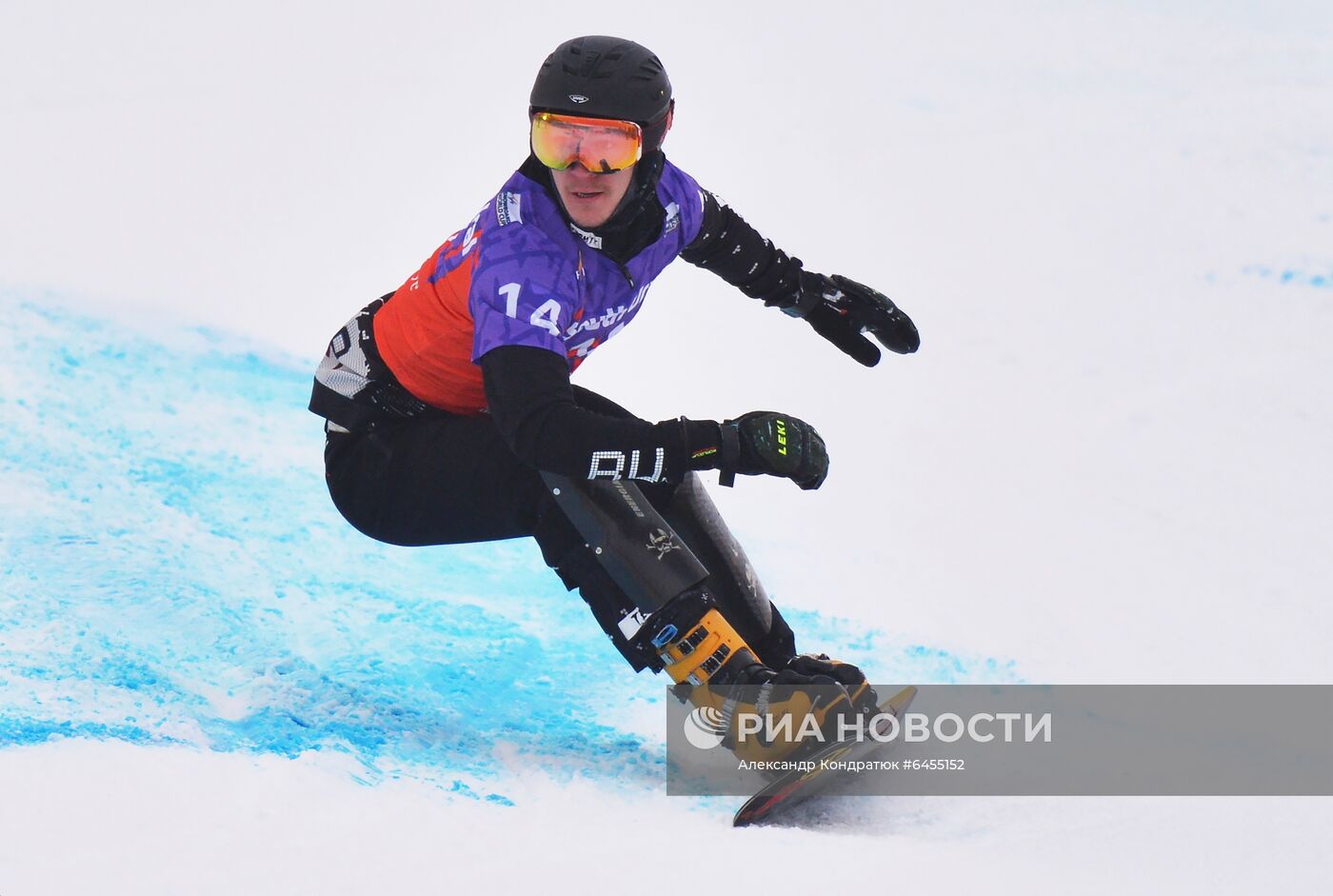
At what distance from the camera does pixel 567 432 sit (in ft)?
7.69

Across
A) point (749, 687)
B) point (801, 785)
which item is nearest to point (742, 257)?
point (749, 687)

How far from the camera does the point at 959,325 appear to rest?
5.05 meters

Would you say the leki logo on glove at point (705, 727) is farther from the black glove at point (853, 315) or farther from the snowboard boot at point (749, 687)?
the black glove at point (853, 315)

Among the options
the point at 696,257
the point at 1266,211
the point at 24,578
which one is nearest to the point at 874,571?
the point at 696,257

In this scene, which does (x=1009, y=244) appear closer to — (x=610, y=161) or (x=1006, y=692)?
(x=1006, y=692)

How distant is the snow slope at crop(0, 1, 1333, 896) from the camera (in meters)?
2.22

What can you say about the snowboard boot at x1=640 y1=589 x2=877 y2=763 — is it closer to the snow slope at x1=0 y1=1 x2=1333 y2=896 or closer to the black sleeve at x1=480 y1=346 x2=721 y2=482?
the snow slope at x1=0 y1=1 x2=1333 y2=896

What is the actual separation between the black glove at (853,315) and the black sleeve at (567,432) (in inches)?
39.8

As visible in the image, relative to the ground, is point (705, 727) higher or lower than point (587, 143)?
lower

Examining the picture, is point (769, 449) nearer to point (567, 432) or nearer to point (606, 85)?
point (567, 432)

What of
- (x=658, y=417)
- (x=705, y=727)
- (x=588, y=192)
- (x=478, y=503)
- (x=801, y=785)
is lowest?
(x=801, y=785)

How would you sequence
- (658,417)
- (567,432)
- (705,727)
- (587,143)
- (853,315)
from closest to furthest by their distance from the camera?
(567,432), (587,143), (705,727), (853,315), (658,417)

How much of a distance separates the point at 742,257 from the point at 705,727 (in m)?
1.18

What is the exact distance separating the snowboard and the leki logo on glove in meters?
0.18
